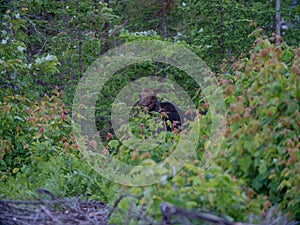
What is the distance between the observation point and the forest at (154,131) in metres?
2.69

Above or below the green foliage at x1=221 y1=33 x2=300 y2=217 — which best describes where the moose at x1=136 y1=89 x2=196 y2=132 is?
above

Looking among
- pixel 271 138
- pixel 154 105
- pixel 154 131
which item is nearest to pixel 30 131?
pixel 154 131

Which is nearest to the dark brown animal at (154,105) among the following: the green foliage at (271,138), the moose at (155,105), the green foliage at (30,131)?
the moose at (155,105)

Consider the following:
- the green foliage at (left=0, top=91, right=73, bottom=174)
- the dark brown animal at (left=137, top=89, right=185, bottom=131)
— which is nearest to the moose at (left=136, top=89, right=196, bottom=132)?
the dark brown animal at (left=137, top=89, right=185, bottom=131)

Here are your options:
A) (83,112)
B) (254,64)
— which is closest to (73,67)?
(83,112)

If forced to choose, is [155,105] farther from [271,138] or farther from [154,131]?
[271,138]

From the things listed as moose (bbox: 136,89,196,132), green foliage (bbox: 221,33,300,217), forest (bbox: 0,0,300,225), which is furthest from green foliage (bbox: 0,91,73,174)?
green foliage (bbox: 221,33,300,217)

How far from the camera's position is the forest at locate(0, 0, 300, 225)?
8.83 feet

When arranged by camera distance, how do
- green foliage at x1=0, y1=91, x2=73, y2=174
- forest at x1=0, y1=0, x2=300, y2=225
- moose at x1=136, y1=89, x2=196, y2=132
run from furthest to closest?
moose at x1=136, y1=89, x2=196, y2=132
green foliage at x1=0, y1=91, x2=73, y2=174
forest at x1=0, y1=0, x2=300, y2=225

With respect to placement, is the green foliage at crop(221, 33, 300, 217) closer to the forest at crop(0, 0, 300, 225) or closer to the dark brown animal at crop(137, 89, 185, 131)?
the forest at crop(0, 0, 300, 225)

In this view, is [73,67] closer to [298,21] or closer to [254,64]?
[298,21]

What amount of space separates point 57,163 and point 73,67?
4894mm

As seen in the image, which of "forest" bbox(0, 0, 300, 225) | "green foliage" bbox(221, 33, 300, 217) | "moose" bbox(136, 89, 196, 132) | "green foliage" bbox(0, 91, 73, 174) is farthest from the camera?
"moose" bbox(136, 89, 196, 132)

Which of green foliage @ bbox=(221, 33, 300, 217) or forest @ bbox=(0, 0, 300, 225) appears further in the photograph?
green foliage @ bbox=(221, 33, 300, 217)
